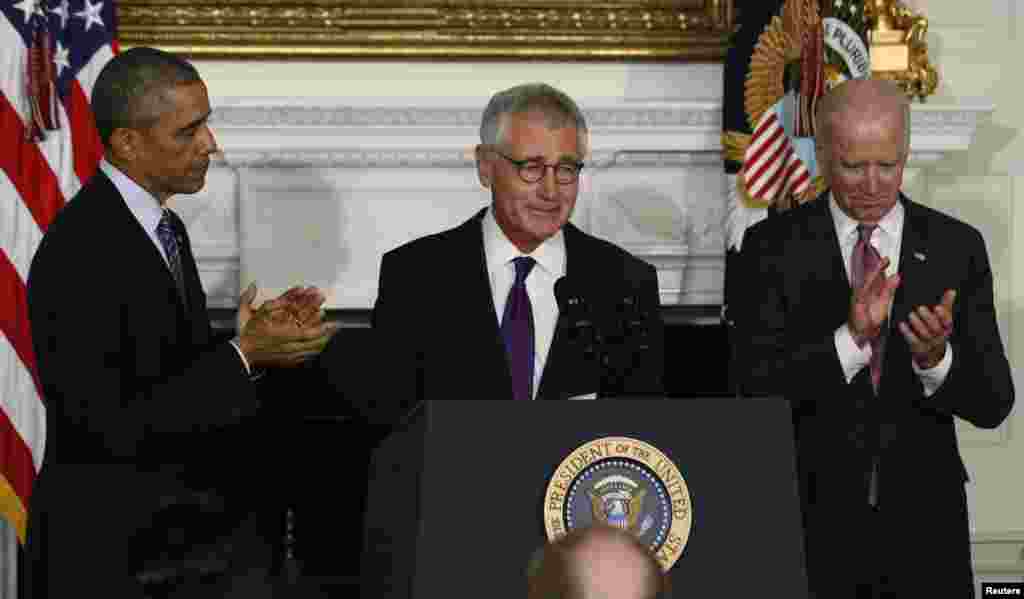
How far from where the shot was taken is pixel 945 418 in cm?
382

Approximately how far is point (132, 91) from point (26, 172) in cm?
136

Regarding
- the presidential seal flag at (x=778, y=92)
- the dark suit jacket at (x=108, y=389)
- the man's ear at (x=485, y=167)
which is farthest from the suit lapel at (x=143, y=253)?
the presidential seal flag at (x=778, y=92)

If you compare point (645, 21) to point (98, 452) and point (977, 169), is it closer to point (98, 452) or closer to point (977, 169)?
point (977, 169)

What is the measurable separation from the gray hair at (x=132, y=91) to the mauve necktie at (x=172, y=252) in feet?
0.70

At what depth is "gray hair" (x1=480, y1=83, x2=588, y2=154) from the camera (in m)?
3.71

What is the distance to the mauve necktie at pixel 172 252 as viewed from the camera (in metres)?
3.66

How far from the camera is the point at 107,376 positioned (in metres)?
3.39

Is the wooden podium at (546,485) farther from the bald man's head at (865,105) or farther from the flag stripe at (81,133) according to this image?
the flag stripe at (81,133)

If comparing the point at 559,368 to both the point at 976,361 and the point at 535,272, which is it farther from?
the point at 976,361

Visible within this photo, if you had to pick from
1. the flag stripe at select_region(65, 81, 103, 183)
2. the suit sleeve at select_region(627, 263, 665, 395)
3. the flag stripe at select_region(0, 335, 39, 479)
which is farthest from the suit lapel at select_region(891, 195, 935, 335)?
the flag stripe at select_region(0, 335, 39, 479)

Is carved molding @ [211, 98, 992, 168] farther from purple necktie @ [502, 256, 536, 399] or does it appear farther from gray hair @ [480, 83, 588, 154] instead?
purple necktie @ [502, 256, 536, 399]

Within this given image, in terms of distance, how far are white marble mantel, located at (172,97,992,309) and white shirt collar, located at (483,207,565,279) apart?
148 centimetres

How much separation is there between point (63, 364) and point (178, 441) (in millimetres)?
347

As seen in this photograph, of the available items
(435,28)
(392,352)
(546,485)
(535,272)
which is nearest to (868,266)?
(535,272)
